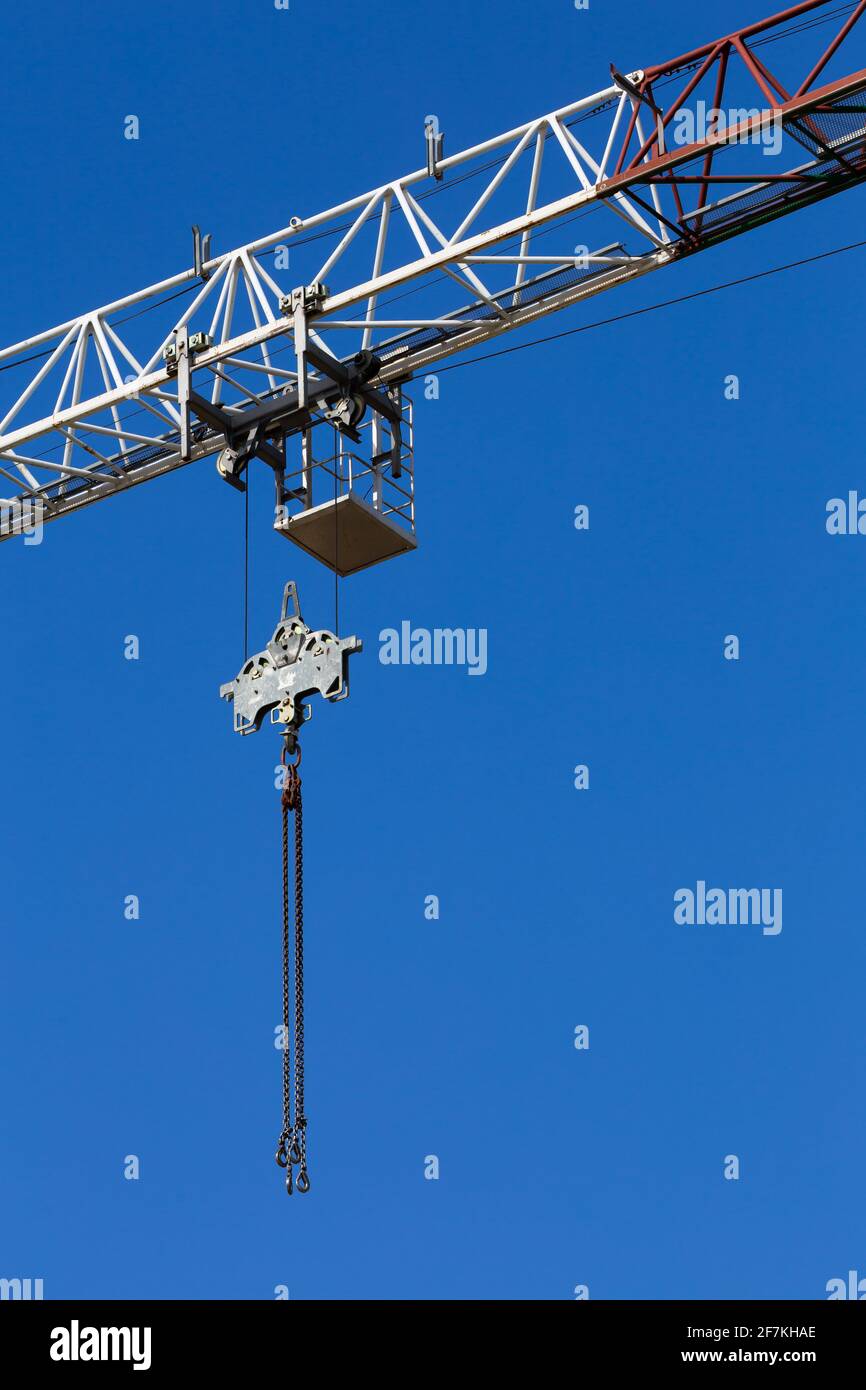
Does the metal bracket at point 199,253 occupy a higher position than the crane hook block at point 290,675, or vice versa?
the metal bracket at point 199,253

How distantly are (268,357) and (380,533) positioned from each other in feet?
11.2

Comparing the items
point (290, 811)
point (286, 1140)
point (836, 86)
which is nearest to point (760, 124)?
point (836, 86)

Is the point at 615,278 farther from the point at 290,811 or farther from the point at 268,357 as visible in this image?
the point at 290,811

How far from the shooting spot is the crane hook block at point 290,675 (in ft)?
130

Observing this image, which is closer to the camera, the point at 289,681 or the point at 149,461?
the point at 289,681

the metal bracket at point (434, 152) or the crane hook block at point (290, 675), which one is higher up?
the metal bracket at point (434, 152)

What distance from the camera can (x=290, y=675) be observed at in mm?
40062

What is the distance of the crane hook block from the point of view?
39531 millimetres

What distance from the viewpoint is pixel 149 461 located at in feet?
148

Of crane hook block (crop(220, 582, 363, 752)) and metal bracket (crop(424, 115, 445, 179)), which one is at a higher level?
metal bracket (crop(424, 115, 445, 179))

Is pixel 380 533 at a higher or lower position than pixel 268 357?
lower

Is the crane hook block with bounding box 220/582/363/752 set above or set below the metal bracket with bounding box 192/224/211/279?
below

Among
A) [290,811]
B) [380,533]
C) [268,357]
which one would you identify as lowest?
[290,811]
